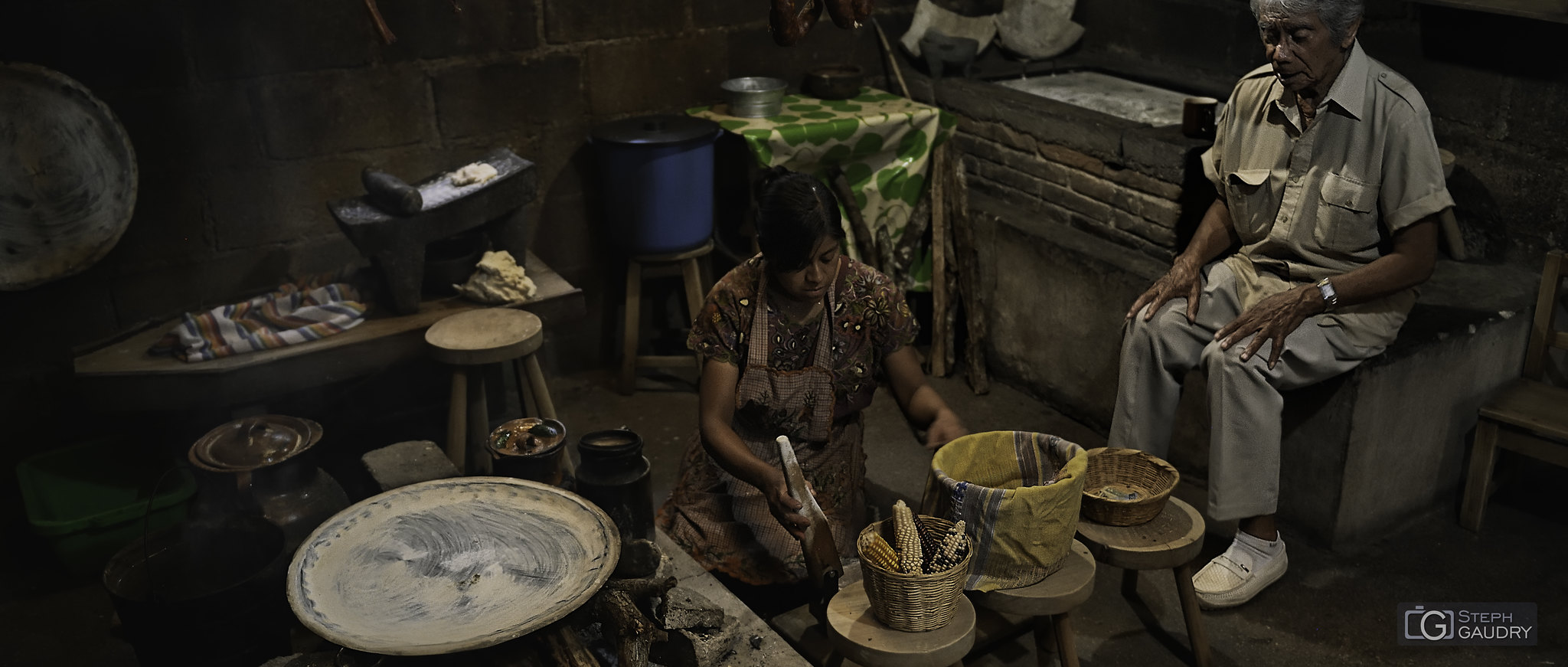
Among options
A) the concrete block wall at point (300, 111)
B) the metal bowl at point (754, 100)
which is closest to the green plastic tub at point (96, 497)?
the concrete block wall at point (300, 111)

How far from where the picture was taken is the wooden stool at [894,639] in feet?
7.97

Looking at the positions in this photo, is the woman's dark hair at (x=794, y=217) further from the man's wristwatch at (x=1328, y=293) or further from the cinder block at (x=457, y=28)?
the cinder block at (x=457, y=28)

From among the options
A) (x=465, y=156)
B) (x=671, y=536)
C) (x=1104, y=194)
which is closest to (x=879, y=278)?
(x=671, y=536)

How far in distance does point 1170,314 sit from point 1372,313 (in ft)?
1.86

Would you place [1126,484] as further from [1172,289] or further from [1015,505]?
[1172,289]

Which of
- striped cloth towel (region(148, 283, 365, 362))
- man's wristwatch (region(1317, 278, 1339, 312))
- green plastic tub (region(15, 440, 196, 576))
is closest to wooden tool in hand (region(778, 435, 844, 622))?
man's wristwatch (region(1317, 278, 1339, 312))

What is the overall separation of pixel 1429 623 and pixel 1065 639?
147cm

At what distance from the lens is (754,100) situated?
5.09m

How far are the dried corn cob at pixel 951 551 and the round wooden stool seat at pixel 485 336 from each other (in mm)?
2029

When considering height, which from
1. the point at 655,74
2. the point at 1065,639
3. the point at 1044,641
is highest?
the point at 655,74

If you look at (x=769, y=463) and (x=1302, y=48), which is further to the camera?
(x=1302, y=48)

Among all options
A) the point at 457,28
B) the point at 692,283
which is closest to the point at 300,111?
the point at 457,28

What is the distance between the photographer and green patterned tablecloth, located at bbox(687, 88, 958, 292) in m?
4.98

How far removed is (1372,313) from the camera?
3.55m
